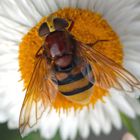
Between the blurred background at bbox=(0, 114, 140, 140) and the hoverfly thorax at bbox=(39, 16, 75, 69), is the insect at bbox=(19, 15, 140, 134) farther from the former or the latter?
the blurred background at bbox=(0, 114, 140, 140)

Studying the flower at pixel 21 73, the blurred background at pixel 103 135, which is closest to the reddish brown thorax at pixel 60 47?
the flower at pixel 21 73

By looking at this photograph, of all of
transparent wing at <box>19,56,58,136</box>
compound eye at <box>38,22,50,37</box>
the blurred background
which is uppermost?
compound eye at <box>38,22,50,37</box>


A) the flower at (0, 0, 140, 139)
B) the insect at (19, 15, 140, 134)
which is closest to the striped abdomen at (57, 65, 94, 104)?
the insect at (19, 15, 140, 134)

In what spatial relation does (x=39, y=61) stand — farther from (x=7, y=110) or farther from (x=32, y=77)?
(x=7, y=110)

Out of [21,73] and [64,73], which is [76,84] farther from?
[21,73]

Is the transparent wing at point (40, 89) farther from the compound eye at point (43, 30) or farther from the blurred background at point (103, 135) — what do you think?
the blurred background at point (103, 135)

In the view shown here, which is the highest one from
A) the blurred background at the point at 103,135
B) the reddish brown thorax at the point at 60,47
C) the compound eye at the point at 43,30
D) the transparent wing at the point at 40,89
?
the compound eye at the point at 43,30

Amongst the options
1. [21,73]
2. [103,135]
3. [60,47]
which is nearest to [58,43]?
[60,47]
